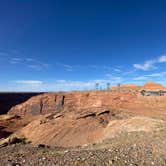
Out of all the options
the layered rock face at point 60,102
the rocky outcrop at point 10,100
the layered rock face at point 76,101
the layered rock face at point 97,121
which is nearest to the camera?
the layered rock face at point 97,121

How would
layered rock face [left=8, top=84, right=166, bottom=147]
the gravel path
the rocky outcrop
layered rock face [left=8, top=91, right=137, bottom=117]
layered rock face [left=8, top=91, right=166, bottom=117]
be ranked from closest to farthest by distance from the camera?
the gravel path
layered rock face [left=8, top=84, right=166, bottom=147]
layered rock face [left=8, top=91, right=166, bottom=117]
layered rock face [left=8, top=91, right=137, bottom=117]
the rocky outcrop

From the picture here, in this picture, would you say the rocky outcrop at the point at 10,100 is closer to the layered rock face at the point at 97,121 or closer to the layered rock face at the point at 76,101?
the layered rock face at the point at 76,101

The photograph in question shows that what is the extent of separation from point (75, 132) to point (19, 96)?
174ft

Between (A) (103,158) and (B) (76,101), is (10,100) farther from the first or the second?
(A) (103,158)

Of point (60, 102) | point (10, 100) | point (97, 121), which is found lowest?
point (97, 121)

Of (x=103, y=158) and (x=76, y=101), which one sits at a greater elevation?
(x=76, y=101)

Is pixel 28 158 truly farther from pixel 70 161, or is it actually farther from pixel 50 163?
pixel 70 161

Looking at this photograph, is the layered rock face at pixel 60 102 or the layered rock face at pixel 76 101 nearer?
the layered rock face at pixel 76 101

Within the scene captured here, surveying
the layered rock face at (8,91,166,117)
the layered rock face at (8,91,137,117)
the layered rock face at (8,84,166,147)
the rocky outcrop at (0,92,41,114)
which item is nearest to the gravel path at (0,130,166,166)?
the layered rock face at (8,84,166,147)

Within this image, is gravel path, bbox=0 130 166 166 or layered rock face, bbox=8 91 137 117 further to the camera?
layered rock face, bbox=8 91 137 117

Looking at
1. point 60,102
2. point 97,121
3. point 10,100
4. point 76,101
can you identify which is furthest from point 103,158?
point 10,100

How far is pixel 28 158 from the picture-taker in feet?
19.4

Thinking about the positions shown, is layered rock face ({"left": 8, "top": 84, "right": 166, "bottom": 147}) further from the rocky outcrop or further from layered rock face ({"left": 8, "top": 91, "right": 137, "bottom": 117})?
the rocky outcrop

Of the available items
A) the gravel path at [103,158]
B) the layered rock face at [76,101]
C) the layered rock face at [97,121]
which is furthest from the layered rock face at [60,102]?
the gravel path at [103,158]
